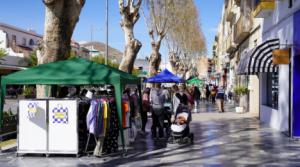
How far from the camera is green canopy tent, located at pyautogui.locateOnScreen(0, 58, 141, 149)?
11.4m

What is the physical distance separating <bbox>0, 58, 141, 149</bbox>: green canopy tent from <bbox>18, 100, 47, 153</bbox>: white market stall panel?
0.55 meters

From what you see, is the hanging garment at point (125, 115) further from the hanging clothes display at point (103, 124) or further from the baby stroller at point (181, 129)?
the baby stroller at point (181, 129)

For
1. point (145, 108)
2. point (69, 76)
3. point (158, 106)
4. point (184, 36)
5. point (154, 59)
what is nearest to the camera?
point (69, 76)

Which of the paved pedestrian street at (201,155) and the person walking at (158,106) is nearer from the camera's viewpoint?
the paved pedestrian street at (201,155)

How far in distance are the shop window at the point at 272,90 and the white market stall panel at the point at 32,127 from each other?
10429 mm

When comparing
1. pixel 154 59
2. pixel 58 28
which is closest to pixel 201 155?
pixel 58 28

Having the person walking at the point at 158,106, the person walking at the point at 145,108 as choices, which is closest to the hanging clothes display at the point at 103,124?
the person walking at the point at 158,106

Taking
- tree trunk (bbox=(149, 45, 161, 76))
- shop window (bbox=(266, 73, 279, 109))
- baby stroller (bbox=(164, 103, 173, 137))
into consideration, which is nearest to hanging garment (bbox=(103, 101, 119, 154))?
baby stroller (bbox=(164, 103, 173, 137))

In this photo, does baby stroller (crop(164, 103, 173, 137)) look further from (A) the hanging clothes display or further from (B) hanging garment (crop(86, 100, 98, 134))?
(B) hanging garment (crop(86, 100, 98, 134))

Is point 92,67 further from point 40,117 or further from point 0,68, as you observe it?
point 0,68

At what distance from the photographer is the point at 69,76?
37.5 ft

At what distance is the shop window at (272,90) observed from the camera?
1888 cm

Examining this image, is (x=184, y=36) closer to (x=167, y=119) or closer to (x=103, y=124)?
(x=167, y=119)

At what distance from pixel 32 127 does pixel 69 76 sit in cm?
155
